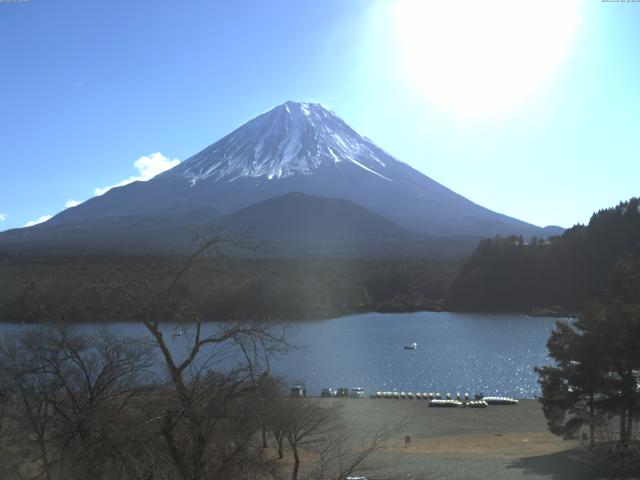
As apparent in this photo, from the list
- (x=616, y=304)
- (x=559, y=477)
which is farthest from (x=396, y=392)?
(x=559, y=477)

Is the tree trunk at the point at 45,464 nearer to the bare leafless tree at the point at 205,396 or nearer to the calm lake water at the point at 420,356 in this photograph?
the bare leafless tree at the point at 205,396

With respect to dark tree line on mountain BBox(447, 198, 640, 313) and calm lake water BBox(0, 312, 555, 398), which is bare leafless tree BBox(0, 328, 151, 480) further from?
dark tree line on mountain BBox(447, 198, 640, 313)

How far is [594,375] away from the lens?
12.1 metres

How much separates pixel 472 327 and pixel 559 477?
34.1 metres

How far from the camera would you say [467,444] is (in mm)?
15523

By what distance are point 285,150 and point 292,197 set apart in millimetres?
21734

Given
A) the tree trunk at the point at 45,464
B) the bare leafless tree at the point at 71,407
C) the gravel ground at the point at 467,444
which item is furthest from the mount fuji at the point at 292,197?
the tree trunk at the point at 45,464

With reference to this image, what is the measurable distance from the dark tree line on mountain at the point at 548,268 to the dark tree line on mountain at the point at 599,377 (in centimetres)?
4385

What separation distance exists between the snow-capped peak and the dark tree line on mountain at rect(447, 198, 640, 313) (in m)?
45.6

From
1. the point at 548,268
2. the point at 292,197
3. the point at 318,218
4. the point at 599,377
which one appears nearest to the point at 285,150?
the point at 292,197

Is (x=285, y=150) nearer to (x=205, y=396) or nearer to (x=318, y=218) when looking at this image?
(x=318, y=218)

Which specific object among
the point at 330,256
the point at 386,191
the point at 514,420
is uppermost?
the point at 386,191

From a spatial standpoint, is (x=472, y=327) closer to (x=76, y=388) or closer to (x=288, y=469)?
(x=288, y=469)

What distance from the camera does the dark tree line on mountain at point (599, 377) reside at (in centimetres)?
1179
